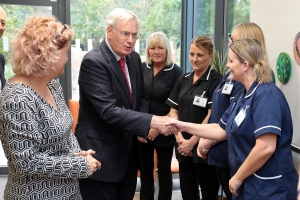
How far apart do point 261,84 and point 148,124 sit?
2.18 ft

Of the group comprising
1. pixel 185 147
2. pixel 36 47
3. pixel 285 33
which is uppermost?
pixel 285 33

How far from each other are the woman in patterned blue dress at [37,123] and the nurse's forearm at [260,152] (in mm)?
798

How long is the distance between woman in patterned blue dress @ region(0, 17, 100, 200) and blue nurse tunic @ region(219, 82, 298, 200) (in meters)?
0.83

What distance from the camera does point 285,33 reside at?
253cm

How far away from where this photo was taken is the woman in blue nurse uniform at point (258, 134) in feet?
5.98

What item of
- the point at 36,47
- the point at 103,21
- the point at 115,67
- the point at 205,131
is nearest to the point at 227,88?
the point at 205,131

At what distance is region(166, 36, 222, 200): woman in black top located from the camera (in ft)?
9.35

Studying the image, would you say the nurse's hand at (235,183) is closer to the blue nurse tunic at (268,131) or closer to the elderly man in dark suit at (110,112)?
the blue nurse tunic at (268,131)

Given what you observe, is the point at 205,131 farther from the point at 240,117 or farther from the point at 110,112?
the point at 110,112

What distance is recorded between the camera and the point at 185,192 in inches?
120

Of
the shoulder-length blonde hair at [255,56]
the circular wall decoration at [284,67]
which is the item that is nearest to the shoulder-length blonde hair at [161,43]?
the circular wall decoration at [284,67]

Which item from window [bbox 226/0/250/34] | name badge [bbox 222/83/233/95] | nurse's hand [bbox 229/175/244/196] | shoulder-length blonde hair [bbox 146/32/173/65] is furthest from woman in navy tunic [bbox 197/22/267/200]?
window [bbox 226/0/250/34]

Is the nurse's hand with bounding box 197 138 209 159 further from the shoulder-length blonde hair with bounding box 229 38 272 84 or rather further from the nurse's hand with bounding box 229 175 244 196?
the shoulder-length blonde hair with bounding box 229 38 272 84

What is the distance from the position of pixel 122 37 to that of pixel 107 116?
0.49 meters
